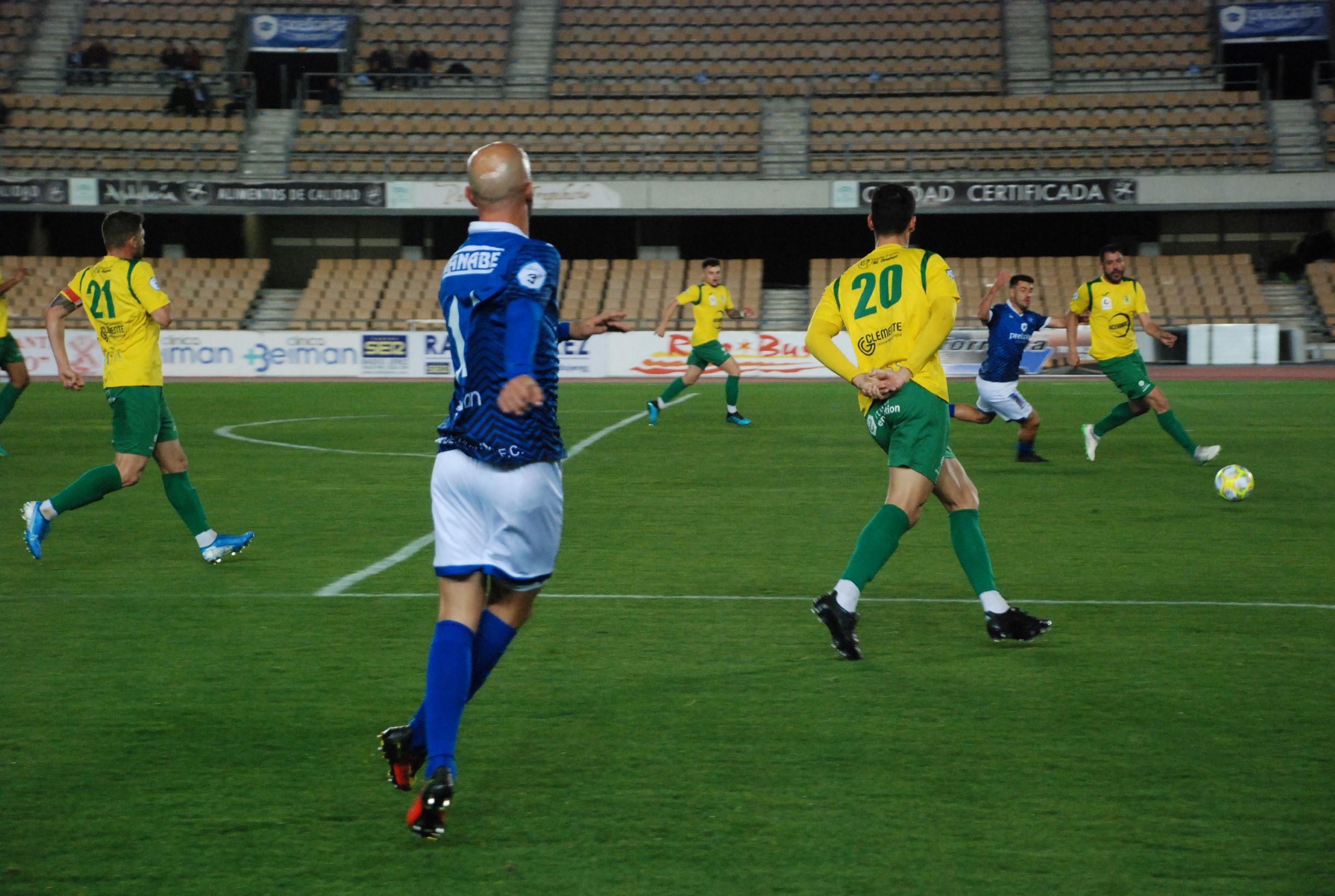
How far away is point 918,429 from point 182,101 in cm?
3862

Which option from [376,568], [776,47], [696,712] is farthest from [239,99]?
[696,712]

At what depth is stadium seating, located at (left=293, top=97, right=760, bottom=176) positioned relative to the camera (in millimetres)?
37719

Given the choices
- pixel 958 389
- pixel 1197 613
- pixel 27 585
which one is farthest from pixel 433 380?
pixel 1197 613

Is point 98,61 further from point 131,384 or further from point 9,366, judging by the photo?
point 131,384

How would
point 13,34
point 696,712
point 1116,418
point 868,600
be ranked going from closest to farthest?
point 696,712, point 868,600, point 1116,418, point 13,34

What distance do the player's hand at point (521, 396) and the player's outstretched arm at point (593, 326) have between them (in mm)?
458

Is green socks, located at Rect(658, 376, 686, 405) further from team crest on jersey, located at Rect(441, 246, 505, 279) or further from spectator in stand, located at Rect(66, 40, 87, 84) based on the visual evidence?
spectator in stand, located at Rect(66, 40, 87, 84)

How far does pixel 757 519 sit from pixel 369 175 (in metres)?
30.7

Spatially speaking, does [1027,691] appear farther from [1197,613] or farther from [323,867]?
[323,867]

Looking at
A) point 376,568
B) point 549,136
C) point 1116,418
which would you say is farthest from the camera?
point 549,136

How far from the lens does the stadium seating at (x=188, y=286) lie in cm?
3503

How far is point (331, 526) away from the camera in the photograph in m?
9.16

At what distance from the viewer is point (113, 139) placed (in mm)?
38281

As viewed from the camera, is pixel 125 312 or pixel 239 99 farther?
pixel 239 99
